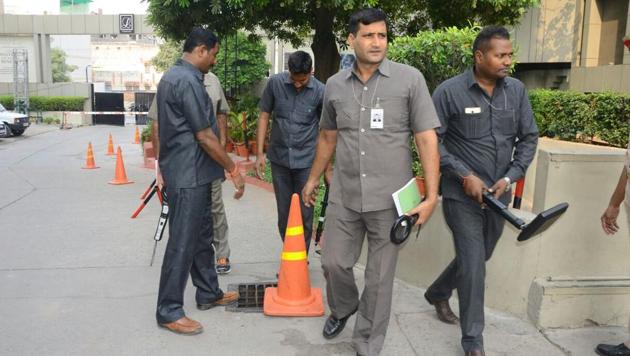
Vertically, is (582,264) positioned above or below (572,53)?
below

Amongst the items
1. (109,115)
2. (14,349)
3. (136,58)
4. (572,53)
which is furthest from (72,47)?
(14,349)

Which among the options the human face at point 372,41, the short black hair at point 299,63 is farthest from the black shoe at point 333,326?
the short black hair at point 299,63

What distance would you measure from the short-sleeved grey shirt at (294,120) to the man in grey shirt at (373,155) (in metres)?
1.26

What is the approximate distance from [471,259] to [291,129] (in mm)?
1979

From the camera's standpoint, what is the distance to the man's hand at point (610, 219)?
334 cm

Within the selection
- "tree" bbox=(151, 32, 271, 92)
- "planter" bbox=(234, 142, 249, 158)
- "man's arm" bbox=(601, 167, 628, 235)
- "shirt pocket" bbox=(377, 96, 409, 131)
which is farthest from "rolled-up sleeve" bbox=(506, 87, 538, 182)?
"tree" bbox=(151, 32, 271, 92)

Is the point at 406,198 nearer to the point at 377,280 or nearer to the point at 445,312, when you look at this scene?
the point at 377,280

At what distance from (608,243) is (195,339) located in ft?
9.18

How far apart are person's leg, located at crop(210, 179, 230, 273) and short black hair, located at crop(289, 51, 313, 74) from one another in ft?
3.68

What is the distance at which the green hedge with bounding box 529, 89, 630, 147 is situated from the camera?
917cm

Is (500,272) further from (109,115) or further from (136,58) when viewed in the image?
(136,58)

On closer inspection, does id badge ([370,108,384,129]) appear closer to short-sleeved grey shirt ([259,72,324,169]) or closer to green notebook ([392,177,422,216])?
green notebook ([392,177,422,216])

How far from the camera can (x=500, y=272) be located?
4.04 metres

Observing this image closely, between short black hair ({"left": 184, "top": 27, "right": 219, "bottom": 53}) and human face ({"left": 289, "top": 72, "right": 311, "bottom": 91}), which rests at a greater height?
short black hair ({"left": 184, "top": 27, "right": 219, "bottom": 53})
